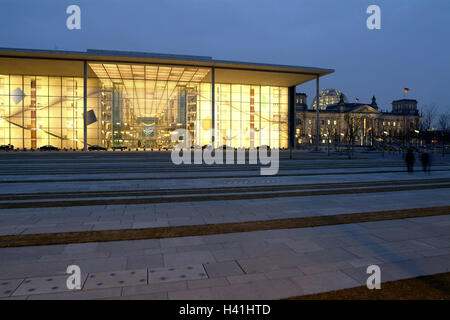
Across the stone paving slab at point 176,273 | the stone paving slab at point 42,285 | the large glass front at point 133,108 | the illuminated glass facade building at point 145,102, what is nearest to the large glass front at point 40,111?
the large glass front at point 133,108

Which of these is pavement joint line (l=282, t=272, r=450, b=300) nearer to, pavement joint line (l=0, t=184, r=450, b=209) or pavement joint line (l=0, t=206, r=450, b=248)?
pavement joint line (l=0, t=206, r=450, b=248)

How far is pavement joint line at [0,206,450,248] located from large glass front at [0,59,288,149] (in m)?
46.9

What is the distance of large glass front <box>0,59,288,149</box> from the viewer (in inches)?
2267

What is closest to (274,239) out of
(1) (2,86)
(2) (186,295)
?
(2) (186,295)

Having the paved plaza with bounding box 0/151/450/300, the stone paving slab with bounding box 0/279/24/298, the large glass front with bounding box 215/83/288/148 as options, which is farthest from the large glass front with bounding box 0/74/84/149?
the stone paving slab with bounding box 0/279/24/298

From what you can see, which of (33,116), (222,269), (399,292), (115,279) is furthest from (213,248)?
(33,116)

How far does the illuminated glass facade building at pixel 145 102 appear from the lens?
176 ft

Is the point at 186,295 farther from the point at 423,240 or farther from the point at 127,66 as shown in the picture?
the point at 127,66

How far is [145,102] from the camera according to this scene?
205 feet

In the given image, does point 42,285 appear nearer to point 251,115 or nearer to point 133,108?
point 133,108

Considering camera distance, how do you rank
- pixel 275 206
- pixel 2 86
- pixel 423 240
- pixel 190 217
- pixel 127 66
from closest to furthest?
pixel 423 240
pixel 190 217
pixel 275 206
pixel 127 66
pixel 2 86
